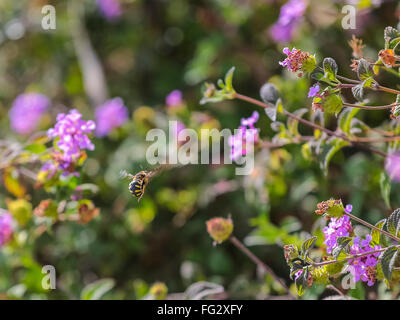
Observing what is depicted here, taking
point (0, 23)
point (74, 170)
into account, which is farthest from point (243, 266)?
point (0, 23)

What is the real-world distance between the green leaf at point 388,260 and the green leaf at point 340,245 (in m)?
0.07

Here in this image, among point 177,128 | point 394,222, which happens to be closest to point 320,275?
point 394,222

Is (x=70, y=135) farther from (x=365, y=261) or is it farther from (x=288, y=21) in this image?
(x=288, y=21)

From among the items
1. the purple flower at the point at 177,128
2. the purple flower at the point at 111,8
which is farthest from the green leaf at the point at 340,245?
the purple flower at the point at 111,8

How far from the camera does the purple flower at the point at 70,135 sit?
1.12 meters

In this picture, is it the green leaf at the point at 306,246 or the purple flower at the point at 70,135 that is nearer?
the green leaf at the point at 306,246

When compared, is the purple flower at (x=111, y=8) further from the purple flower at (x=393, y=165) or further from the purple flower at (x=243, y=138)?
the purple flower at (x=393, y=165)

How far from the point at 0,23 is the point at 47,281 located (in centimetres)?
165

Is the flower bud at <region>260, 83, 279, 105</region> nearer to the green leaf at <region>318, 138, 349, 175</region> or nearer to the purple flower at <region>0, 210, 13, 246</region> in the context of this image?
the green leaf at <region>318, 138, 349, 175</region>

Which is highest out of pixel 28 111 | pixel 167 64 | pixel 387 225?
pixel 167 64

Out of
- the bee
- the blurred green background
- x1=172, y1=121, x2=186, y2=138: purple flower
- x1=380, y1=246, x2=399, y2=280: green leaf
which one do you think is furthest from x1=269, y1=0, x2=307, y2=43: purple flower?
x1=380, y1=246, x2=399, y2=280: green leaf

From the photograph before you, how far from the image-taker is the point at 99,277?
1.82 meters

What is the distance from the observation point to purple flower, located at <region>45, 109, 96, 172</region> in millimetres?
1115
